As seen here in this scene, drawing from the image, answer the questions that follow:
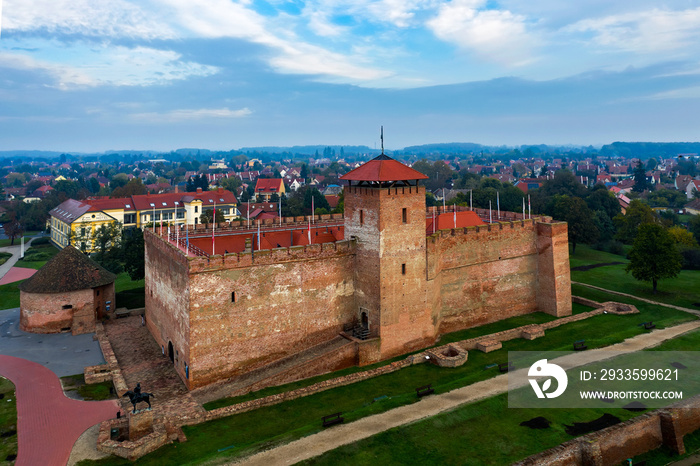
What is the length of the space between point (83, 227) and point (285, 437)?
5538 cm

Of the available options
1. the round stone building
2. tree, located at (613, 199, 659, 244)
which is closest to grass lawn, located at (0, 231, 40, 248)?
the round stone building

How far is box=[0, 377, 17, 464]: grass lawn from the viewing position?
20.4 meters

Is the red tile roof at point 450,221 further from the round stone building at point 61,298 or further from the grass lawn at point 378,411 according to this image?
the round stone building at point 61,298

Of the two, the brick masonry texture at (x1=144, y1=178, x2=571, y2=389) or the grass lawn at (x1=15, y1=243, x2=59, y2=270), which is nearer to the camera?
the brick masonry texture at (x1=144, y1=178, x2=571, y2=389)

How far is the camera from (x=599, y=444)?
65.0 feet

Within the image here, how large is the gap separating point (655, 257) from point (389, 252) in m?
28.2

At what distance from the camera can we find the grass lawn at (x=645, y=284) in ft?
137

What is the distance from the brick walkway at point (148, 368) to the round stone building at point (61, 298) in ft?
6.91

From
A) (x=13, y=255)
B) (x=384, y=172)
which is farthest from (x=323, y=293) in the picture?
(x=13, y=255)

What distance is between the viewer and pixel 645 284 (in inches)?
1839

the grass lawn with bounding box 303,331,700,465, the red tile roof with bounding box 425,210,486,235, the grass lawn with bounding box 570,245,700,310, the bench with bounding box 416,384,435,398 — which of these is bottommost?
the grass lawn with bounding box 303,331,700,465

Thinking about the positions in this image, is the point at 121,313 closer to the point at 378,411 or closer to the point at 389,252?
the point at 389,252

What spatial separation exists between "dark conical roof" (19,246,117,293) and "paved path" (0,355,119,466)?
6706mm

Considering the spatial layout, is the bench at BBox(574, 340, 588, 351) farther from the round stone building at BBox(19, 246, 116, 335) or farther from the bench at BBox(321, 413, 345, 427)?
the round stone building at BBox(19, 246, 116, 335)
